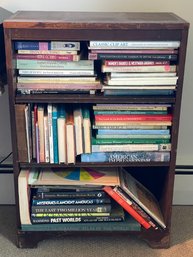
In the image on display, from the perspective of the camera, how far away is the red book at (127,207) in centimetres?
155

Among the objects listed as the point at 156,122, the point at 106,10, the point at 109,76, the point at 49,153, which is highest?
the point at 106,10

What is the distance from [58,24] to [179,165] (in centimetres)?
84

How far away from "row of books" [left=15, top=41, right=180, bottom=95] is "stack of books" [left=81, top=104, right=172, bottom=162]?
65 mm

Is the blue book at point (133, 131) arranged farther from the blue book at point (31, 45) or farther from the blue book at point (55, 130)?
the blue book at point (31, 45)

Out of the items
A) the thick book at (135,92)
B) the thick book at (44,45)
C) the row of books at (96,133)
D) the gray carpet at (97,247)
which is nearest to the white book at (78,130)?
the row of books at (96,133)

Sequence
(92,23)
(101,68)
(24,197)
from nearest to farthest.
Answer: (92,23) → (101,68) → (24,197)

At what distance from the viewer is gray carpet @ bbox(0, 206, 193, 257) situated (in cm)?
161

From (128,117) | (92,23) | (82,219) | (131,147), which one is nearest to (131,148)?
(131,147)

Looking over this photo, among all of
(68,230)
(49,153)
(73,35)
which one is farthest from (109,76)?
(68,230)

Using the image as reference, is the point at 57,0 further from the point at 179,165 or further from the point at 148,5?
the point at 179,165

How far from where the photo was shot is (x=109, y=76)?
56.1 inches

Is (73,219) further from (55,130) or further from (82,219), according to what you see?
(55,130)

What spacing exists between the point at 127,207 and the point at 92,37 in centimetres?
59

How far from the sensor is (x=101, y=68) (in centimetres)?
145
